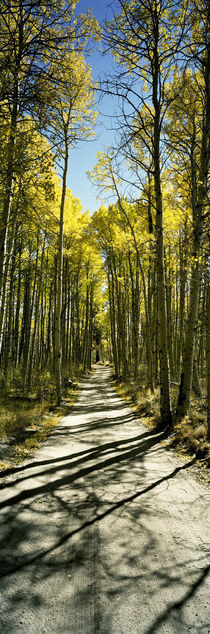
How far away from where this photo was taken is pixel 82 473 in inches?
175

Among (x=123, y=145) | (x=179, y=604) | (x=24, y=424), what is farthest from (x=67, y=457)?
(x=123, y=145)

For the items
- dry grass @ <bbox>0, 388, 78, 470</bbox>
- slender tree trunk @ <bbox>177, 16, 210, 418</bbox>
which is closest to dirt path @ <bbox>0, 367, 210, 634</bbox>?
dry grass @ <bbox>0, 388, 78, 470</bbox>

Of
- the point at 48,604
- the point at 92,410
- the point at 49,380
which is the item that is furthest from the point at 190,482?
the point at 49,380

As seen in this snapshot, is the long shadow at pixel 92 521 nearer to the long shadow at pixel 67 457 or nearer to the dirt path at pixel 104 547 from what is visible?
the dirt path at pixel 104 547

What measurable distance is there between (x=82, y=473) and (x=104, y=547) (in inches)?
68.4

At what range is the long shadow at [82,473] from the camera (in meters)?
3.63

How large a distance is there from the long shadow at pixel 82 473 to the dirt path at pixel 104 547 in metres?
0.02

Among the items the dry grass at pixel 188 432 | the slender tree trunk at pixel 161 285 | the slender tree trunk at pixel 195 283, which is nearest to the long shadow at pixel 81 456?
the dry grass at pixel 188 432

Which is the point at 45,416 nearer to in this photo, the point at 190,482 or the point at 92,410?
the point at 92,410

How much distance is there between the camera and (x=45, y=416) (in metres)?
8.16

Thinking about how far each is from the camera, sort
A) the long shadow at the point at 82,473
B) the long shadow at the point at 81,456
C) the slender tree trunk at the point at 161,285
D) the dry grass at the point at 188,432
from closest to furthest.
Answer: the long shadow at the point at 82,473
the long shadow at the point at 81,456
the dry grass at the point at 188,432
the slender tree trunk at the point at 161,285

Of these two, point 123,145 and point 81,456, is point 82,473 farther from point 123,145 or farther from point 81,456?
point 123,145

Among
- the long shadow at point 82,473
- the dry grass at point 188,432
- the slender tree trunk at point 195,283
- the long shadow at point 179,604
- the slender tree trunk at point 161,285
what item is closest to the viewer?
the long shadow at point 179,604

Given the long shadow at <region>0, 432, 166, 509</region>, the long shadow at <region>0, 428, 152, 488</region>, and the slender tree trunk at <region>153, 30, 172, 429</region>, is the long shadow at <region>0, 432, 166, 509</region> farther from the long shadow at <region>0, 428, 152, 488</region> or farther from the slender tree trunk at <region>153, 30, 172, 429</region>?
the slender tree trunk at <region>153, 30, 172, 429</region>
